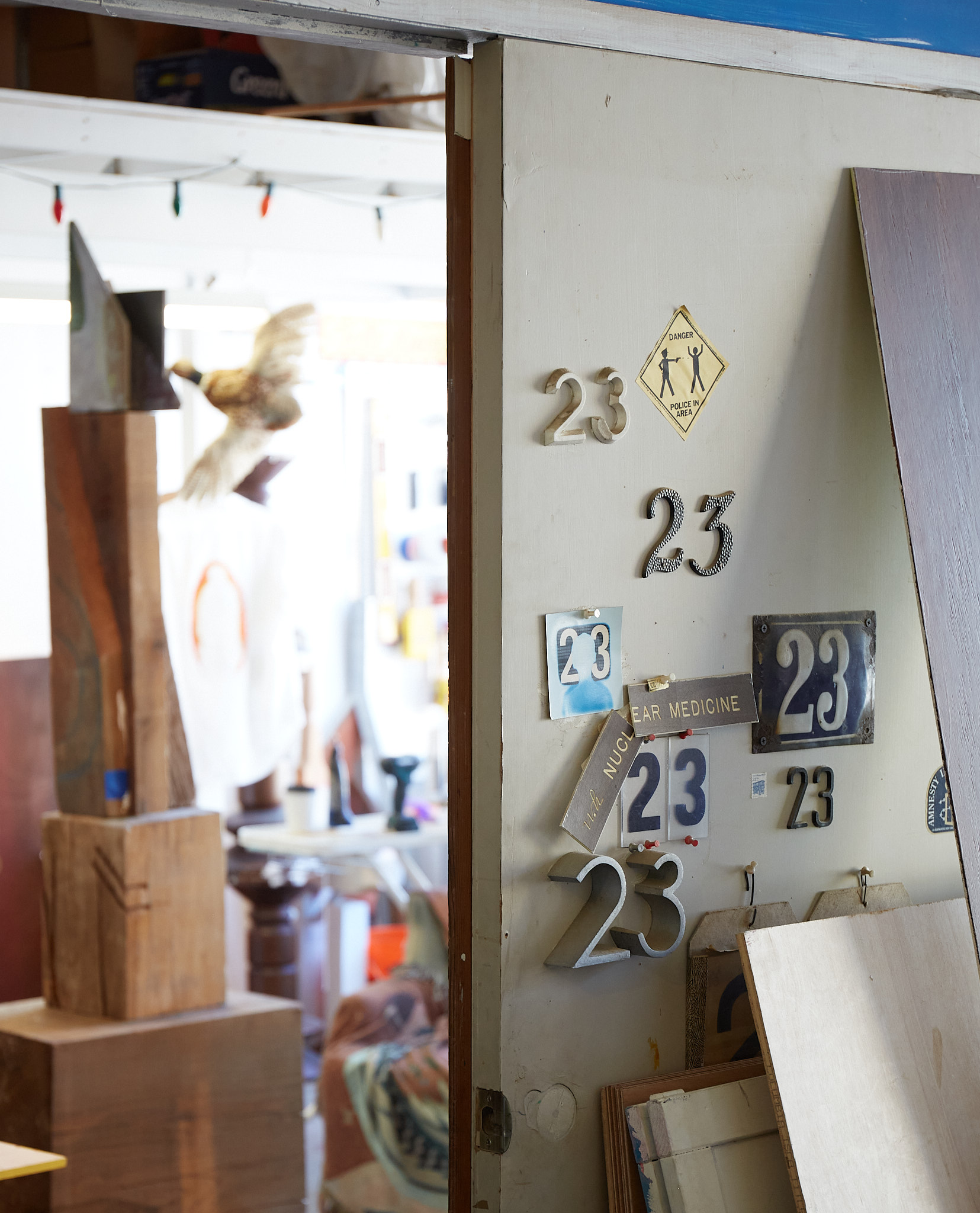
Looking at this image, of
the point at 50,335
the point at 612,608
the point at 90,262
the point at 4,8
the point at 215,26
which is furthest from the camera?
the point at 50,335

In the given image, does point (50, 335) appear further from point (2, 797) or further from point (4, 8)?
point (2, 797)

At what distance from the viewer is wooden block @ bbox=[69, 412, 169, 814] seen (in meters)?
3.06

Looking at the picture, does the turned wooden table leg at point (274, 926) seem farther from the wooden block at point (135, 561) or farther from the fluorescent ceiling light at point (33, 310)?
the fluorescent ceiling light at point (33, 310)

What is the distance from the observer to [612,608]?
69.4 inches

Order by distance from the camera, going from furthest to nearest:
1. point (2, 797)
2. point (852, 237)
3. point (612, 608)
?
point (2, 797) < point (852, 237) < point (612, 608)

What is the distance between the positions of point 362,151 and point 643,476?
6.44ft

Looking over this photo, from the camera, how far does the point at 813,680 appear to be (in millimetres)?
1943

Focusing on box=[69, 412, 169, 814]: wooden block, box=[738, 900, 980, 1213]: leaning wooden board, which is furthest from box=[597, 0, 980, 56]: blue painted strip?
box=[69, 412, 169, 814]: wooden block

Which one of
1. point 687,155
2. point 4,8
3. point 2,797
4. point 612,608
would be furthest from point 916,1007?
point 4,8

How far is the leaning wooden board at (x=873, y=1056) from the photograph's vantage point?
1650 mm

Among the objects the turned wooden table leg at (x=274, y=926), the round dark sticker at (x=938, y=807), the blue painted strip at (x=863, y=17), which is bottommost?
the turned wooden table leg at (x=274, y=926)

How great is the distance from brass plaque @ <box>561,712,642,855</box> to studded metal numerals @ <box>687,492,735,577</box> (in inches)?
10.0

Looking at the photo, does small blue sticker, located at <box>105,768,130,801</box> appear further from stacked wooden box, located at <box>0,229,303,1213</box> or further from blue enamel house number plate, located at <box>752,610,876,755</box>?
blue enamel house number plate, located at <box>752,610,876,755</box>

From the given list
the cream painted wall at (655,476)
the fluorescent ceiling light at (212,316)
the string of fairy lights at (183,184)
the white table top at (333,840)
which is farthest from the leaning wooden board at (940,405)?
the white table top at (333,840)
